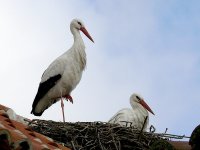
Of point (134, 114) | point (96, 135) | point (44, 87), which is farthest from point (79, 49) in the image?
point (96, 135)

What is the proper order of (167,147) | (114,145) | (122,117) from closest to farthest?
1. (167,147)
2. (114,145)
3. (122,117)

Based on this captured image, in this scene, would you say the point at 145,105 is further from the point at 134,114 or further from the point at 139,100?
the point at 134,114

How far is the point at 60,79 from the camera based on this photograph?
943 centimetres

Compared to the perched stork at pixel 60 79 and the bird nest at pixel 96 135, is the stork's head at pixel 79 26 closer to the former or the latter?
the perched stork at pixel 60 79

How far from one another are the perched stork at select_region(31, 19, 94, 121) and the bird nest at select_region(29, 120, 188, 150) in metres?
2.37

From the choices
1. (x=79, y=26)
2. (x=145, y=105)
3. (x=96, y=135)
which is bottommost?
(x=96, y=135)

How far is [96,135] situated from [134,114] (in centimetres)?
264

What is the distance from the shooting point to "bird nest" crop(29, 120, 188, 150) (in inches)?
253

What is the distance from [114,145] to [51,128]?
2.77 ft

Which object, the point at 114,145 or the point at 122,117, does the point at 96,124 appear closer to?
the point at 114,145

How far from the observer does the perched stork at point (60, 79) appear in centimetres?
940

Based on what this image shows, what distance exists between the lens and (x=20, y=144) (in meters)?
2.72

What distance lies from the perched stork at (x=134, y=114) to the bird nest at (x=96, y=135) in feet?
2.83

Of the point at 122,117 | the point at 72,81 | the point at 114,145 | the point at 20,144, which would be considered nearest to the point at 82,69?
the point at 72,81
